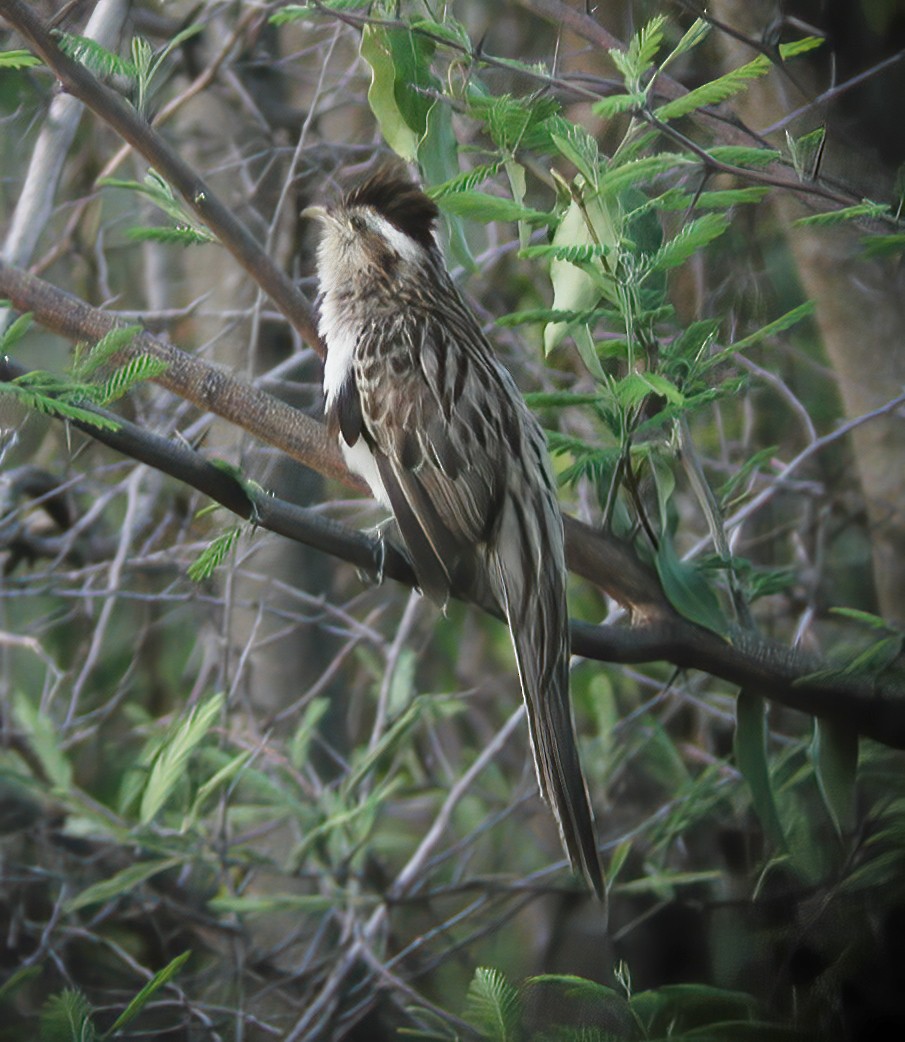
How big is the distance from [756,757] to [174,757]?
3.29 feet

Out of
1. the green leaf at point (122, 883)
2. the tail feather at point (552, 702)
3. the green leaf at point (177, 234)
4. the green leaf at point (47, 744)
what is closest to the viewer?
the tail feather at point (552, 702)

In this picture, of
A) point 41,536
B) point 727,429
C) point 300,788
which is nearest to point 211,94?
point 41,536

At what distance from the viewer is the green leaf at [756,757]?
183cm

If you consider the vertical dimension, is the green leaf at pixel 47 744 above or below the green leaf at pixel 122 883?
above

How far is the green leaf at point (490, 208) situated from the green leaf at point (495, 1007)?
97cm

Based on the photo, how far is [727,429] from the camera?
267 centimetres

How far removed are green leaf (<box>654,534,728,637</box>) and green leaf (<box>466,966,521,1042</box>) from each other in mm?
596

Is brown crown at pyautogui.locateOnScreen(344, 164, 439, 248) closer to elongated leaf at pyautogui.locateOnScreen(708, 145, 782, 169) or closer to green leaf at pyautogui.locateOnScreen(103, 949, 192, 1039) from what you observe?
elongated leaf at pyautogui.locateOnScreen(708, 145, 782, 169)

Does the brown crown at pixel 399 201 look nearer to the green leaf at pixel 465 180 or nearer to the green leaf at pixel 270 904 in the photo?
the green leaf at pixel 465 180

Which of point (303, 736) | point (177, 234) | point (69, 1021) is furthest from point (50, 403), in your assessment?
point (303, 736)

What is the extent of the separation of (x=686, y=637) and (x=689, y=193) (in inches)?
25.6

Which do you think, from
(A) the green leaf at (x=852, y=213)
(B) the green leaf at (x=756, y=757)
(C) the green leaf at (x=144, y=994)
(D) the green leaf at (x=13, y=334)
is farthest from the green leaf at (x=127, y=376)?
(B) the green leaf at (x=756, y=757)

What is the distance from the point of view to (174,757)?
2.10 m

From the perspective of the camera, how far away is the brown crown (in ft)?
6.65
